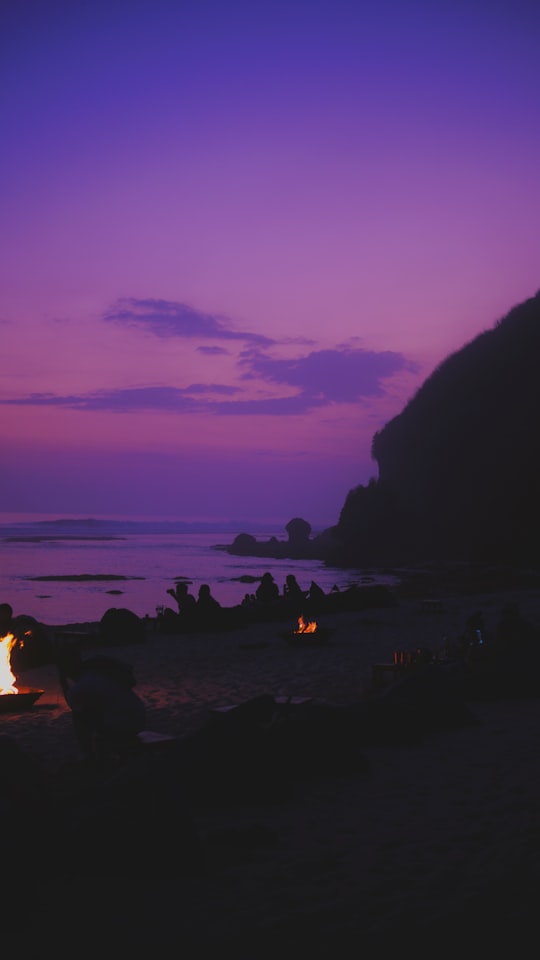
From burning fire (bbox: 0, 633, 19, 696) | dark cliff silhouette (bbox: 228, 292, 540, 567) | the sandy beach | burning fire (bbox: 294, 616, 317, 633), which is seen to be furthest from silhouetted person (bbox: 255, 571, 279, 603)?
dark cliff silhouette (bbox: 228, 292, 540, 567)

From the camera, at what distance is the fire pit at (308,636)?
68.1ft

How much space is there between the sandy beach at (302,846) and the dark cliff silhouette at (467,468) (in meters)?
64.7

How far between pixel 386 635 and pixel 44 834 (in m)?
17.9

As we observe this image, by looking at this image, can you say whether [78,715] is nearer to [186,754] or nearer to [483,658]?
[186,754]

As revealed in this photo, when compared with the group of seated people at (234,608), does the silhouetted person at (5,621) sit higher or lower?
higher

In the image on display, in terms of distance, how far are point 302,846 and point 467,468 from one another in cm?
7872

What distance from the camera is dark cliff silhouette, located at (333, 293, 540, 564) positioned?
75.9 metres

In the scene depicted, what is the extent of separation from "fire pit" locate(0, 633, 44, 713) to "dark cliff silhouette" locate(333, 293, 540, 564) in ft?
205

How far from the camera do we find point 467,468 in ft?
272

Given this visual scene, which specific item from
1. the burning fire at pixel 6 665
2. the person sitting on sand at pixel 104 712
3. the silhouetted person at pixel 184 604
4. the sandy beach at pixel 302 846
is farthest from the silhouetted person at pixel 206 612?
the person sitting on sand at pixel 104 712

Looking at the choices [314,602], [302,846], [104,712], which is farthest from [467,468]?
[302,846]

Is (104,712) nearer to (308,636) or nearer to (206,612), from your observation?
(308,636)

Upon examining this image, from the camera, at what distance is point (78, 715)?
9180 millimetres

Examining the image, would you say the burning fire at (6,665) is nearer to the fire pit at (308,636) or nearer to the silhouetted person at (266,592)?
the fire pit at (308,636)
